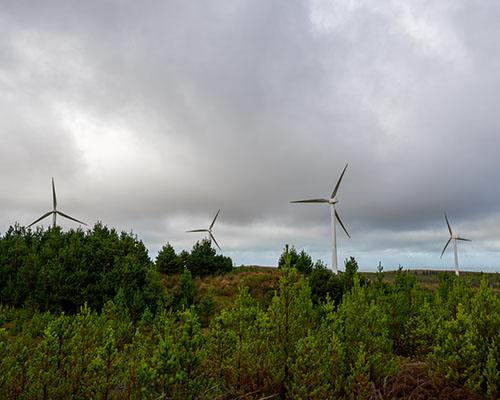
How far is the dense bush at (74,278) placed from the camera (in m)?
24.3

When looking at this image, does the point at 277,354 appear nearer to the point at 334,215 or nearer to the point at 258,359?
the point at 258,359

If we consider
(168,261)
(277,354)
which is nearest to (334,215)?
(168,261)

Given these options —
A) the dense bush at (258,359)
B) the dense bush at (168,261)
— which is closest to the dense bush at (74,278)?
the dense bush at (168,261)

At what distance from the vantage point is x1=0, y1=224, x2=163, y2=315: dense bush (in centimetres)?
2434

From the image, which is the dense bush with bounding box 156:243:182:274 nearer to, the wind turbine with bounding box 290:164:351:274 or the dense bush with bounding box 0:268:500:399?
the wind turbine with bounding box 290:164:351:274

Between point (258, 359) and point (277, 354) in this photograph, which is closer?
point (258, 359)

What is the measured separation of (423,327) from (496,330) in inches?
89.7

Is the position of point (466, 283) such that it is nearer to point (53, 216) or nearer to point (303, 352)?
point (303, 352)

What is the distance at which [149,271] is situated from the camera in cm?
2592

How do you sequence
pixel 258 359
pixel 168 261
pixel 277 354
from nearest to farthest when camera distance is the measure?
pixel 258 359 < pixel 277 354 < pixel 168 261

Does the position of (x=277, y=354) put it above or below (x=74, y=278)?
below

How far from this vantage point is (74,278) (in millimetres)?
25219

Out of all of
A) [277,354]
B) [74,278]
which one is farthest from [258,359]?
[74,278]

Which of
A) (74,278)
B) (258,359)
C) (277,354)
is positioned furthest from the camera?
(74,278)
